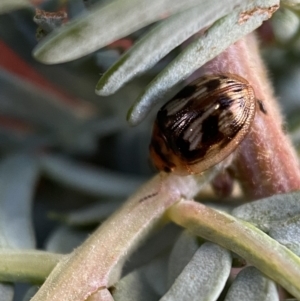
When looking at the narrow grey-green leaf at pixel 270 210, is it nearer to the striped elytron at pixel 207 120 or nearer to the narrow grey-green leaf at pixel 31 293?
the striped elytron at pixel 207 120

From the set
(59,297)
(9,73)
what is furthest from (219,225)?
(9,73)

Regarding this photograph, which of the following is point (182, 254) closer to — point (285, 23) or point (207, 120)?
point (207, 120)

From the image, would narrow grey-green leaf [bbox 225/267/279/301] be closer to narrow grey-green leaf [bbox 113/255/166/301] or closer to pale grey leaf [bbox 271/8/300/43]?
narrow grey-green leaf [bbox 113/255/166/301]

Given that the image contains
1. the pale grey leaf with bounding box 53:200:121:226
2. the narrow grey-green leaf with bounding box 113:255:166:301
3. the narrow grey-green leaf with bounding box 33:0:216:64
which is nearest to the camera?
the narrow grey-green leaf with bounding box 33:0:216:64

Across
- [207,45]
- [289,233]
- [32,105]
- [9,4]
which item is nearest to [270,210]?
[289,233]

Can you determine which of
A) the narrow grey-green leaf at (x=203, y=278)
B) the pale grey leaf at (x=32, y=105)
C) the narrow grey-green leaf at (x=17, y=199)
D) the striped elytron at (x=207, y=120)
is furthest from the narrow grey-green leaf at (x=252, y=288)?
the pale grey leaf at (x=32, y=105)

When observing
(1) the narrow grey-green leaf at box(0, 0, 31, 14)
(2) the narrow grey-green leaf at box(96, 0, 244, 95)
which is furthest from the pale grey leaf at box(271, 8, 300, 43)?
(1) the narrow grey-green leaf at box(0, 0, 31, 14)
